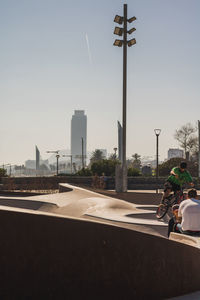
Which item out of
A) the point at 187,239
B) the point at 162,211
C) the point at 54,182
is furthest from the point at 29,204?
the point at 54,182

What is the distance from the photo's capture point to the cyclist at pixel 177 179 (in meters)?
9.90

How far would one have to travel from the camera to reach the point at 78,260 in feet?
11.0

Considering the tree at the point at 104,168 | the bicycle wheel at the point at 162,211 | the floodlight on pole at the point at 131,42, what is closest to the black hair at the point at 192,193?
the bicycle wheel at the point at 162,211

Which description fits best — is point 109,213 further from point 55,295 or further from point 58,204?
point 55,295

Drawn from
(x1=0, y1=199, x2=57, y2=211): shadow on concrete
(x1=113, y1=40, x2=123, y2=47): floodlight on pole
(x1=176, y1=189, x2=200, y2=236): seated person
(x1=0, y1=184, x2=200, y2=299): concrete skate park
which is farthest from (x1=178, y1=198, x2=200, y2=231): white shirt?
(x1=113, y1=40, x2=123, y2=47): floodlight on pole

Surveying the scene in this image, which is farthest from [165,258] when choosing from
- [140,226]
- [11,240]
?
[140,226]

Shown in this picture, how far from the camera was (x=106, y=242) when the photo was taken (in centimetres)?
350

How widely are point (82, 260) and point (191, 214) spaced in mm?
3280

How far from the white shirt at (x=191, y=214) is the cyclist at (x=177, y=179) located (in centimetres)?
351

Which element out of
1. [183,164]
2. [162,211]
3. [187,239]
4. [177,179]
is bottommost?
[162,211]

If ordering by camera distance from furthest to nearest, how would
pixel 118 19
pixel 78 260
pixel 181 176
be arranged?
pixel 118 19 → pixel 181 176 → pixel 78 260

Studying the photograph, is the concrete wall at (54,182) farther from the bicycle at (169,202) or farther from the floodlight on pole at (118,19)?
the bicycle at (169,202)

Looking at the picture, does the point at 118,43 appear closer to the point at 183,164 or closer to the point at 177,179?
the point at 177,179

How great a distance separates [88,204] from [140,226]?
361 centimetres
